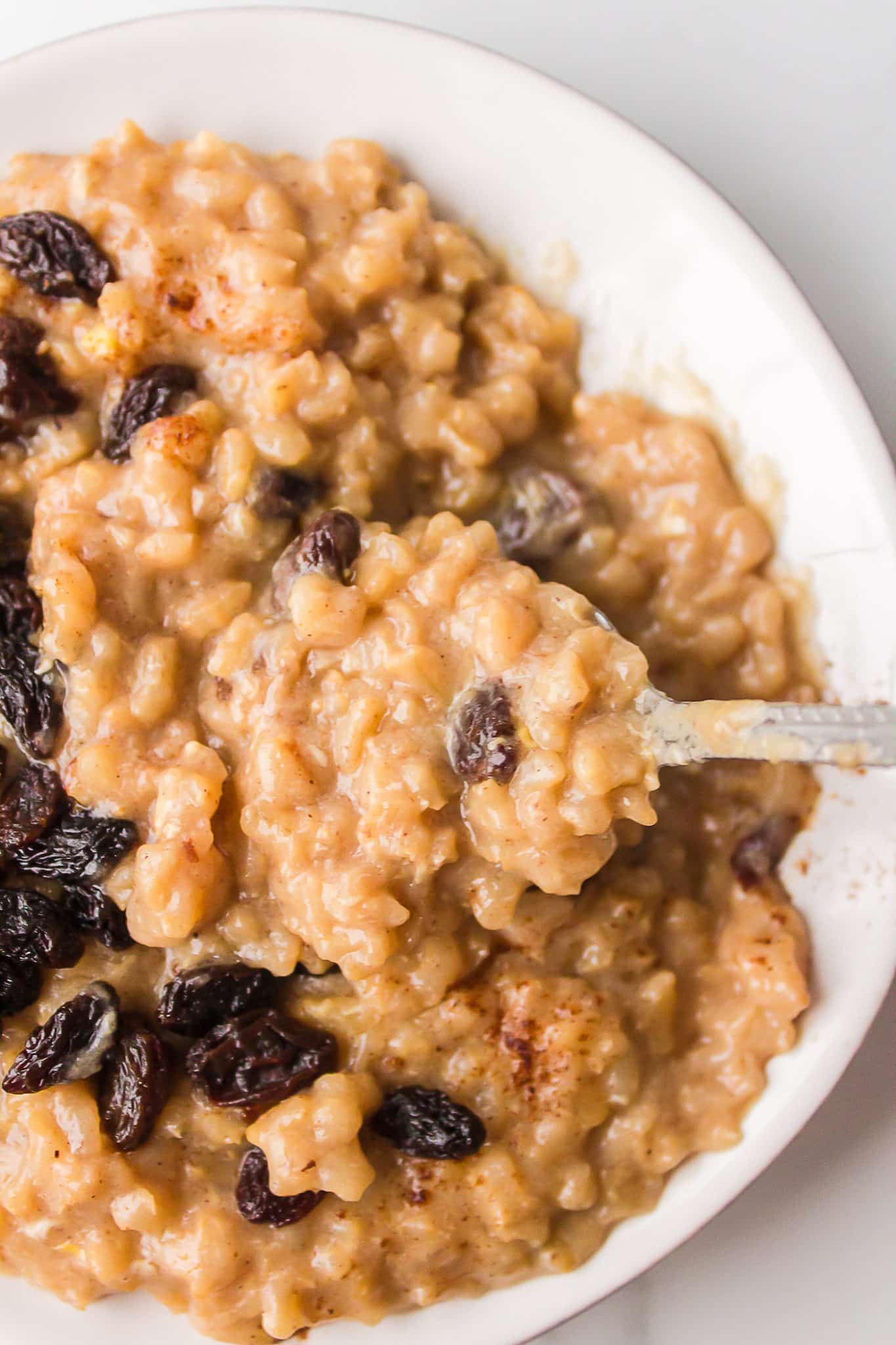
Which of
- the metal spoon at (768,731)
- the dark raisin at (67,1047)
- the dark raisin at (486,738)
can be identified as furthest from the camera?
the dark raisin at (67,1047)

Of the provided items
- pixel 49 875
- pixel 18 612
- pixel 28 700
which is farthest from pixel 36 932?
pixel 18 612

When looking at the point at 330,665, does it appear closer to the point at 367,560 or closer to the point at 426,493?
the point at 367,560

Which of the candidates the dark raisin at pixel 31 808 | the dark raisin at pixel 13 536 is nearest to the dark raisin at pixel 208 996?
the dark raisin at pixel 31 808

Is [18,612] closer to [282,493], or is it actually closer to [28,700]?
[28,700]

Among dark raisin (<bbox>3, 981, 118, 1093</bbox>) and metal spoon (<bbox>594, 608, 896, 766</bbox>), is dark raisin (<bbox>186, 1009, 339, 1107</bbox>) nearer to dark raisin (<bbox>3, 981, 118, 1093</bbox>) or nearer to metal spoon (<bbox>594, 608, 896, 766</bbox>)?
dark raisin (<bbox>3, 981, 118, 1093</bbox>)

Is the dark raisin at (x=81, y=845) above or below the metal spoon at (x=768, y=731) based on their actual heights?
below

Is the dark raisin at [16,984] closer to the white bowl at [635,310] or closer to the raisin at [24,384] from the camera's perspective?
the white bowl at [635,310]

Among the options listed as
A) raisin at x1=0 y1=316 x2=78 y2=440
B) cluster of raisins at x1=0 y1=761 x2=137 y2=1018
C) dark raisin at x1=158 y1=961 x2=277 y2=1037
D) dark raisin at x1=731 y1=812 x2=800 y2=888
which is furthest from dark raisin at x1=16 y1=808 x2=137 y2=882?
dark raisin at x1=731 y1=812 x2=800 y2=888
